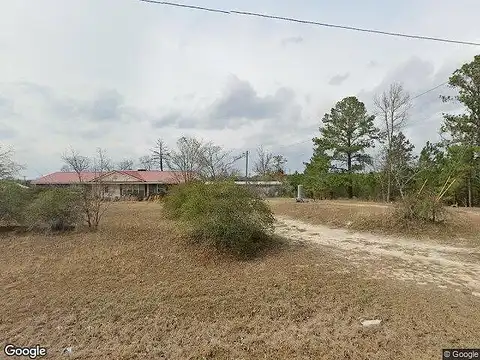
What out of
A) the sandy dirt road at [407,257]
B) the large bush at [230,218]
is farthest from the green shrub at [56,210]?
Answer: the sandy dirt road at [407,257]

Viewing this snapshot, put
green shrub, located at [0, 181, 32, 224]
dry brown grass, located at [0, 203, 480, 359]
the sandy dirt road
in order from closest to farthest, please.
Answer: dry brown grass, located at [0, 203, 480, 359] < the sandy dirt road < green shrub, located at [0, 181, 32, 224]

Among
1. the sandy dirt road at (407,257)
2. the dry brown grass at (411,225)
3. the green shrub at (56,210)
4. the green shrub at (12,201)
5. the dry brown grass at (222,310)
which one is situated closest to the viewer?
the dry brown grass at (222,310)

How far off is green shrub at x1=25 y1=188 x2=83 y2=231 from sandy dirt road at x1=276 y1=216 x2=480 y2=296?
7.07 m

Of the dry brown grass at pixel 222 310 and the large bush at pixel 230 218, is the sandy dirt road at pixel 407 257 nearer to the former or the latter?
the dry brown grass at pixel 222 310

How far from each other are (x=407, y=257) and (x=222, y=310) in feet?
16.6

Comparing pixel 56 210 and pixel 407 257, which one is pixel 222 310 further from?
pixel 56 210

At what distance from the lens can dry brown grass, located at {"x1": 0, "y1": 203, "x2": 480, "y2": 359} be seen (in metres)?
3.70

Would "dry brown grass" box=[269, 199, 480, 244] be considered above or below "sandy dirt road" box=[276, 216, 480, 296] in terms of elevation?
above

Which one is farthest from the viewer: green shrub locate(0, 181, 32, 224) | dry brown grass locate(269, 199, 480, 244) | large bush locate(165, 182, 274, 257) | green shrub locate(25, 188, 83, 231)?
green shrub locate(0, 181, 32, 224)

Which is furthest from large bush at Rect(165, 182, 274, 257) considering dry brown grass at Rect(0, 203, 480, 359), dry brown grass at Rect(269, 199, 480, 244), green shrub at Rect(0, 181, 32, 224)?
green shrub at Rect(0, 181, 32, 224)

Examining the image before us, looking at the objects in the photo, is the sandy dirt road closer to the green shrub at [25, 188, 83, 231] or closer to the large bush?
the large bush

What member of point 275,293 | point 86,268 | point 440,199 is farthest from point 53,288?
point 440,199

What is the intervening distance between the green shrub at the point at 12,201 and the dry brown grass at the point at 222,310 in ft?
13.6

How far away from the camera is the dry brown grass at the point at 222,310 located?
3703mm
